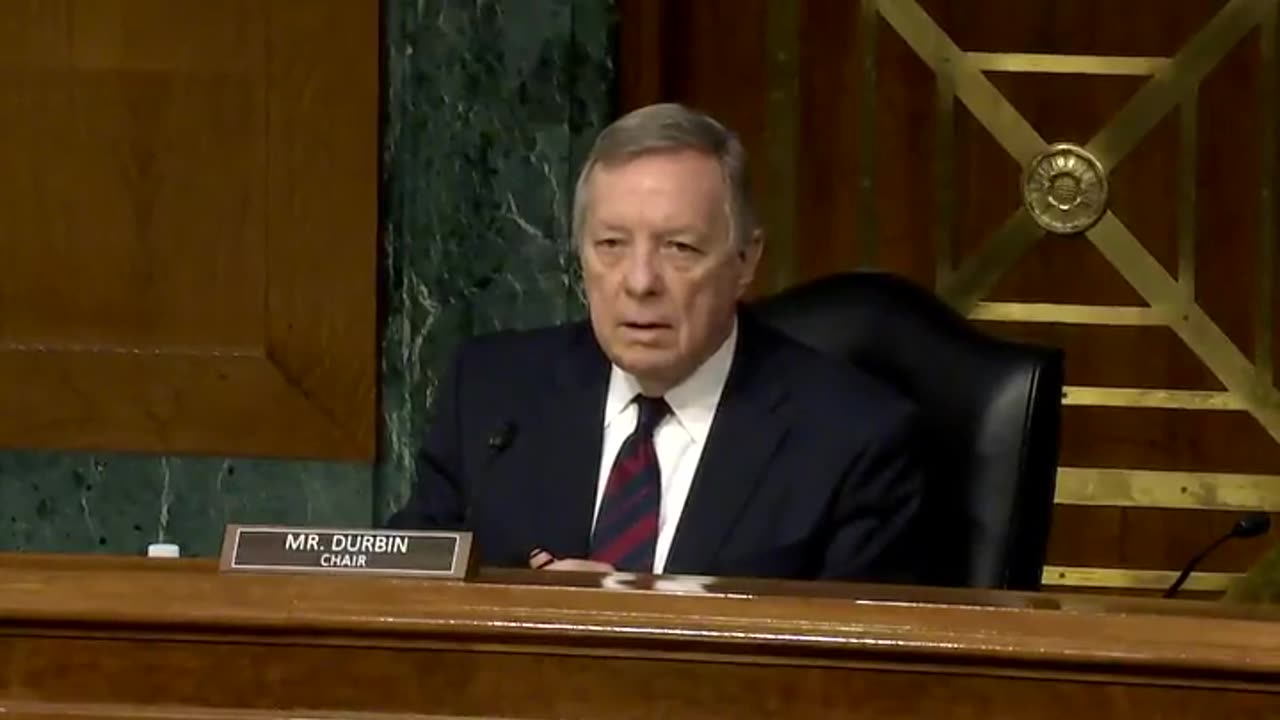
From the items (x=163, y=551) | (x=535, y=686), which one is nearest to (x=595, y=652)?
(x=535, y=686)

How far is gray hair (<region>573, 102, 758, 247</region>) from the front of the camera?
7.27 ft

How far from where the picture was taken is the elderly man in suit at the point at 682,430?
216 centimetres

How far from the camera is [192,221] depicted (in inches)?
141

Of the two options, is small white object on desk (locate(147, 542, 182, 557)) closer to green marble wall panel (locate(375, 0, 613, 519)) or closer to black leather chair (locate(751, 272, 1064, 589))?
black leather chair (locate(751, 272, 1064, 589))

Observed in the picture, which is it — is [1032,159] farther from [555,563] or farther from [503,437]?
[555,563]

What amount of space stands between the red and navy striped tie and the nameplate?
690 millimetres

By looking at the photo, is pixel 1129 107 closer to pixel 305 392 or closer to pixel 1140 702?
pixel 305 392

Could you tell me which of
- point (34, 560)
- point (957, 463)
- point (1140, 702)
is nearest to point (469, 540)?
point (34, 560)

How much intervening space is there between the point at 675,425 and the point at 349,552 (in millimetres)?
840

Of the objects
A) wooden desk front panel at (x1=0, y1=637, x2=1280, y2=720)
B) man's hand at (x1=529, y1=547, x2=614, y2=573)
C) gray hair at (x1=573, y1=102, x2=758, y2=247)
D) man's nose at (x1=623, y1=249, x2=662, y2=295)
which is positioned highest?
gray hair at (x1=573, y1=102, x2=758, y2=247)

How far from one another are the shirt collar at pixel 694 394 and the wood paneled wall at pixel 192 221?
1.35 metres

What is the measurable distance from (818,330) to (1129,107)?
145cm

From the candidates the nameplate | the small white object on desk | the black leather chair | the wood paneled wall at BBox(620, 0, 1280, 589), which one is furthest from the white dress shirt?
the wood paneled wall at BBox(620, 0, 1280, 589)

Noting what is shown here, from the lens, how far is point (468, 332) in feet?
11.6
